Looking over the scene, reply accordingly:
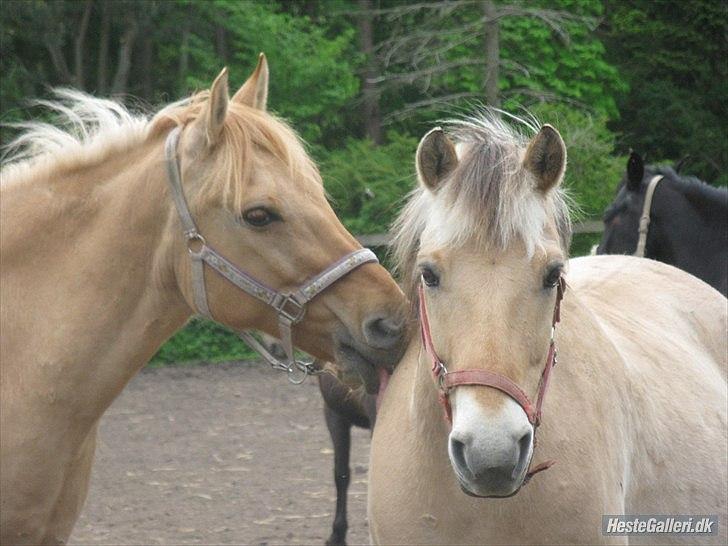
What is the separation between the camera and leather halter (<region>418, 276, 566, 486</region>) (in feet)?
7.29

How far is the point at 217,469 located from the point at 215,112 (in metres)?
4.67

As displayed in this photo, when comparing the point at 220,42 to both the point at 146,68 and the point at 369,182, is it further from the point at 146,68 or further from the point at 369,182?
the point at 369,182

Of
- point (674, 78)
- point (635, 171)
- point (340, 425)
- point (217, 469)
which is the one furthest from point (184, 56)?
point (340, 425)

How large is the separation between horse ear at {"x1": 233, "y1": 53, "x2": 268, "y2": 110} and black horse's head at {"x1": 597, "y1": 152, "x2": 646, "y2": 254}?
3.45m

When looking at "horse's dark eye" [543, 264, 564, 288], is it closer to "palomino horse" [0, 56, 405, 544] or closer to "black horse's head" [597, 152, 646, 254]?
"palomino horse" [0, 56, 405, 544]

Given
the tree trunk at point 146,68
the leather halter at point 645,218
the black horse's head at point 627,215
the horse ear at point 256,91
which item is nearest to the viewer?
the horse ear at point 256,91

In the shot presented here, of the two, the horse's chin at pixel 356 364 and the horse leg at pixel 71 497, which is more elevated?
the horse's chin at pixel 356 364

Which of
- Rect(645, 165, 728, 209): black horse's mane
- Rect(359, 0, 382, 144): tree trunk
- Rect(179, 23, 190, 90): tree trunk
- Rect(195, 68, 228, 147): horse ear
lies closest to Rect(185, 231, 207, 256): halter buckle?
Rect(195, 68, 228, 147): horse ear

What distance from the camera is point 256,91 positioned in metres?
3.32

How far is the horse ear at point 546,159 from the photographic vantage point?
2.45 m

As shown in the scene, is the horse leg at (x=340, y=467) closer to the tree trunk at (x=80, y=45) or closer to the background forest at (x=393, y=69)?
the background forest at (x=393, y=69)

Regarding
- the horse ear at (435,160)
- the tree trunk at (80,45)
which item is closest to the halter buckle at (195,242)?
the horse ear at (435,160)

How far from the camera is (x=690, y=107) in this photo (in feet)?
58.6

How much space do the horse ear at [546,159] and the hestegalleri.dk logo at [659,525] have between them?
833 millimetres
